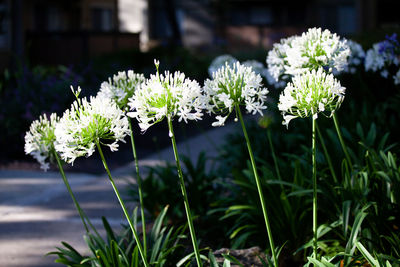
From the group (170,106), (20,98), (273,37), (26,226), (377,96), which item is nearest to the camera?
(170,106)

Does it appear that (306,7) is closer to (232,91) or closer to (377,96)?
(377,96)

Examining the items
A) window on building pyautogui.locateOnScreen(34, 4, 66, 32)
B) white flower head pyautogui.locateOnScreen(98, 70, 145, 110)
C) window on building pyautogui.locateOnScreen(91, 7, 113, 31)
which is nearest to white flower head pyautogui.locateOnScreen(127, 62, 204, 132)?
white flower head pyautogui.locateOnScreen(98, 70, 145, 110)

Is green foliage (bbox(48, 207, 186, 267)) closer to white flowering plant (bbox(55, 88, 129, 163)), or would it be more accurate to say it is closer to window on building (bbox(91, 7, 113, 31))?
white flowering plant (bbox(55, 88, 129, 163))

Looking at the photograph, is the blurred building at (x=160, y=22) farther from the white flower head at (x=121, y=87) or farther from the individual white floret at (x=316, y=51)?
the individual white floret at (x=316, y=51)

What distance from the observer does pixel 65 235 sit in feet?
15.2

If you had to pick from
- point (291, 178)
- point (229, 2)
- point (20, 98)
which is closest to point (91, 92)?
point (20, 98)

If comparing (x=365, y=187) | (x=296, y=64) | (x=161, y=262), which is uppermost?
(x=296, y=64)

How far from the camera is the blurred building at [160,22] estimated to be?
55.1 ft

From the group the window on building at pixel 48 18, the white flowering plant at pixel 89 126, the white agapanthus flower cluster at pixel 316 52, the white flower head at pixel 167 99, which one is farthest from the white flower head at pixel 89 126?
the window on building at pixel 48 18

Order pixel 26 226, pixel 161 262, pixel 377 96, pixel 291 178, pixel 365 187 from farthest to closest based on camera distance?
1. pixel 377 96
2. pixel 26 226
3. pixel 291 178
4. pixel 365 187
5. pixel 161 262

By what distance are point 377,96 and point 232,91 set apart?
442cm

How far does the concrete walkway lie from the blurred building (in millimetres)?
7549

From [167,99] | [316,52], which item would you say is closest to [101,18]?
[316,52]

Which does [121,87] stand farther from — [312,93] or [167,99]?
[312,93]
